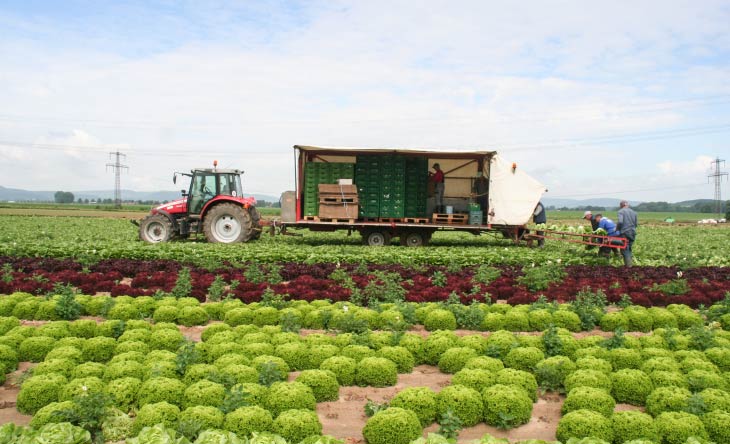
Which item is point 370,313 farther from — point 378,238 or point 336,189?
point 378,238

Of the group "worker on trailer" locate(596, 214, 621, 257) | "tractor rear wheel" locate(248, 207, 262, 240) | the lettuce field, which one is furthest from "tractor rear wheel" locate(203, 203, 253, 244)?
"worker on trailer" locate(596, 214, 621, 257)

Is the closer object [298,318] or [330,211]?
[298,318]

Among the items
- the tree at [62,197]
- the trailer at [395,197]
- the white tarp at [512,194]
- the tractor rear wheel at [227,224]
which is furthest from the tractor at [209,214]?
the tree at [62,197]

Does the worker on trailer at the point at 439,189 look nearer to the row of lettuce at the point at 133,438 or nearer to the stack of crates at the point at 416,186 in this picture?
the stack of crates at the point at 416,186

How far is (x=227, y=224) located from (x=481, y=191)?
924 cm

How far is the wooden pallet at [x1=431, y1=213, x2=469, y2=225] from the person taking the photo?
20266mm

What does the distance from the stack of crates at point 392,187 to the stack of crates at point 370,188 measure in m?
0.14

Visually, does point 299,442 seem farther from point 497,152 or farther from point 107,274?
point 497,152

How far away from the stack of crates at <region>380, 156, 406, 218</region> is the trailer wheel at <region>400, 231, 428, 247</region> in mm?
961

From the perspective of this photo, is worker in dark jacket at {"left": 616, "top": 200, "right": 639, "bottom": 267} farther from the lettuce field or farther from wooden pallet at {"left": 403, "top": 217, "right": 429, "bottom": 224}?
wooden pallet at {"left": 403, "top": 217, "right": 429, "bottom": 224}

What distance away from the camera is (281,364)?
723cm

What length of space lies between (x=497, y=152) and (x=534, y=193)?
1941mm

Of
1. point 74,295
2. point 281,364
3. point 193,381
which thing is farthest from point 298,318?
point 74,295

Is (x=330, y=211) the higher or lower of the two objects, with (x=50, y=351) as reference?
higher
